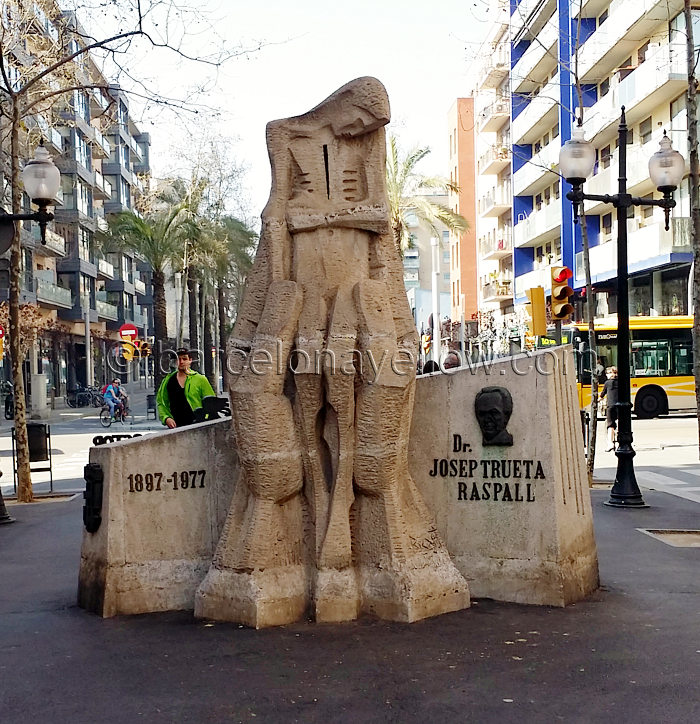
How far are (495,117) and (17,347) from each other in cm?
4348

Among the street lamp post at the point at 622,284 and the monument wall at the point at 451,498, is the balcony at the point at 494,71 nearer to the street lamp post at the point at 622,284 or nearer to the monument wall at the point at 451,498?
the street lamp post at the point at 622,284

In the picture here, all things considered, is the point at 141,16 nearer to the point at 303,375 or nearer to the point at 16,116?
the point at 16,116

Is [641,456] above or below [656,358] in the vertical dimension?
below

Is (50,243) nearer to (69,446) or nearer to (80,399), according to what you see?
(80,399)

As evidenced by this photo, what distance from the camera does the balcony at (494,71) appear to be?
1834 inches

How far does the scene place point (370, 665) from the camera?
5250 millimetres

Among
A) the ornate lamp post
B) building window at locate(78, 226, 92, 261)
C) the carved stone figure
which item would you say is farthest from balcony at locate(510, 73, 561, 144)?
the carved stone figure

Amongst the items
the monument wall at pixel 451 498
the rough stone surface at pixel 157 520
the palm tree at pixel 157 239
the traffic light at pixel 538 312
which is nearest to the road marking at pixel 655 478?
the traffic light at pixel 538 312

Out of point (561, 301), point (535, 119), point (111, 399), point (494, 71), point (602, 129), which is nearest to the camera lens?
point (561, 301)

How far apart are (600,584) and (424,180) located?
2518cm

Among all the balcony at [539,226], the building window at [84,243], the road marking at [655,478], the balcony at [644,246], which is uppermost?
the building window at [84,243]

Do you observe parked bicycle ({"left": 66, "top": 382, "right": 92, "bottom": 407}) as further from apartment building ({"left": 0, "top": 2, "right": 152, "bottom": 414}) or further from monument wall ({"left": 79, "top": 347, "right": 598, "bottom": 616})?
monument wall ({"left": 79, "top": 347, "right": 598, "bottom": 616})

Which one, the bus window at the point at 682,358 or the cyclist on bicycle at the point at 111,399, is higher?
the bus window at the point at 682,358

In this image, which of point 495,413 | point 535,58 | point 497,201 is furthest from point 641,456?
point 497,201
